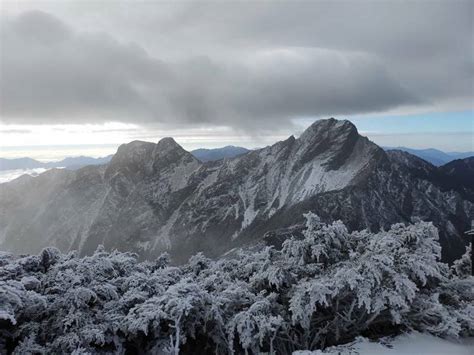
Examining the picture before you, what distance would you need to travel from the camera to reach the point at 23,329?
18422 millimetres

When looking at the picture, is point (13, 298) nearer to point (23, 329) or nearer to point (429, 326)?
point (23, 329)

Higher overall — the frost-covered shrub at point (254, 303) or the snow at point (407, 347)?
the frost-covered shrub at point (254, 303)

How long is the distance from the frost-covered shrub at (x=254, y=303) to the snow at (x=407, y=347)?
56 cm

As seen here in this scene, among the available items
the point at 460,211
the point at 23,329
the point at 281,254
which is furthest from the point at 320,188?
the point at 23,329

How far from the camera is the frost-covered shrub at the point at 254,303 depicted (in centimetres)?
1866

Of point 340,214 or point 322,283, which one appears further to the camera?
point 340,214

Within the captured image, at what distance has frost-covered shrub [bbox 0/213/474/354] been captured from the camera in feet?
61.2

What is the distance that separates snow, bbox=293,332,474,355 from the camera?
58.7 feet

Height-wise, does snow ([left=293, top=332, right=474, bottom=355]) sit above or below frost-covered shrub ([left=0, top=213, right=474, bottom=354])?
below

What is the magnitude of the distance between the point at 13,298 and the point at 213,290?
11521mm

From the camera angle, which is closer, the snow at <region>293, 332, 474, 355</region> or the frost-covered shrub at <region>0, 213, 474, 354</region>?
the snow at <region>293, 332, 474, 355</region>

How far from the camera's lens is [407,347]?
18.6 metres

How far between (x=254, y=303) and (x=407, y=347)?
23.8ft

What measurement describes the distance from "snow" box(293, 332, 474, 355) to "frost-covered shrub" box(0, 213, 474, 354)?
0.56 m
